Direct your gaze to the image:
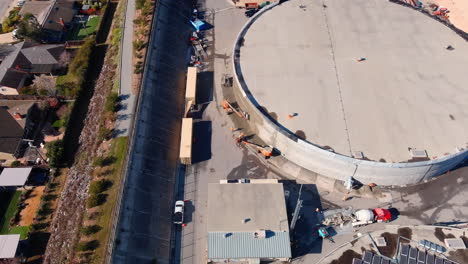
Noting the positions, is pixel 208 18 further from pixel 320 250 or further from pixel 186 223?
pixel 320 250

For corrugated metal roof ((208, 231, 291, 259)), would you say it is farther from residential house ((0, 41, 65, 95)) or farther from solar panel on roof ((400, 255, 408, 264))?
residential house ((0, 41, 65, 95))

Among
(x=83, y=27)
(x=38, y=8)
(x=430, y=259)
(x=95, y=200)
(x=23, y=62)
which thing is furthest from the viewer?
(x=38, y=8)

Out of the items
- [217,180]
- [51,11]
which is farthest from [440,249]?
[51,11]

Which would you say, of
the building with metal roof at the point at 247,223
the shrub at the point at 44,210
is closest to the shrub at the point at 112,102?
the shrub at the point at 44,210

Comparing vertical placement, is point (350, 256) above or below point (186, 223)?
below

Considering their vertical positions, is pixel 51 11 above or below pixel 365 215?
above

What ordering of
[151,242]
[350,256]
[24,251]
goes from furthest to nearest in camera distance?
[24,251], [151,242], [350,256]

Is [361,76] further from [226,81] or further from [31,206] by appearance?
[31,206]

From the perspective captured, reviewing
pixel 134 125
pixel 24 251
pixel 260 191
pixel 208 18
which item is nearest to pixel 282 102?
pixel 260 191
